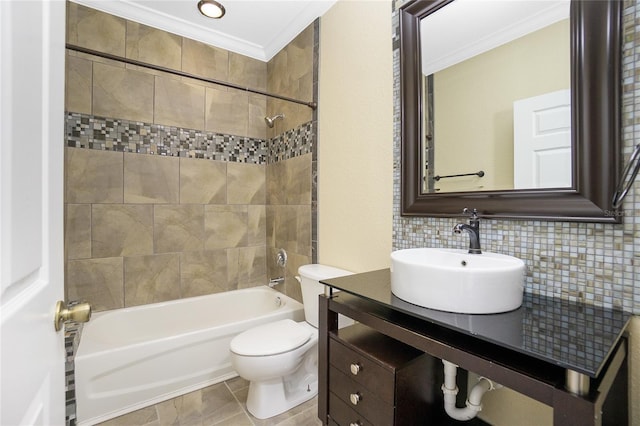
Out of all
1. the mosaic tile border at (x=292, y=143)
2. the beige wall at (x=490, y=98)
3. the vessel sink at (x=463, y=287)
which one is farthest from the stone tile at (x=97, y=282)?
the beige wall at (x=490, y=98)

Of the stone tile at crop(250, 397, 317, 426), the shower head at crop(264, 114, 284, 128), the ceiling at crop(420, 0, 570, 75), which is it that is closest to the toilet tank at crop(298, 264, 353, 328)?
the stone tile at crop(250, 397, 317, 426)

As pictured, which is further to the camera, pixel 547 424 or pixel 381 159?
pixel 381 159

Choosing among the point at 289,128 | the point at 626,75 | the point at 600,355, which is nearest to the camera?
the point at 600,355

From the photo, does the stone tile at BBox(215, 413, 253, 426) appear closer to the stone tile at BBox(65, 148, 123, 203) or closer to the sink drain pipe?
the sink drain pipe

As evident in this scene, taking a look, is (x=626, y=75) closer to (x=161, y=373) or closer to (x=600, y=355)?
(x=600, y=355)

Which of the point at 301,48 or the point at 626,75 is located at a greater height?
the point at 301,48

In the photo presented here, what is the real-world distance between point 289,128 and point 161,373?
1.94m

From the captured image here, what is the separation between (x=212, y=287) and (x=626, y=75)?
8.83ft

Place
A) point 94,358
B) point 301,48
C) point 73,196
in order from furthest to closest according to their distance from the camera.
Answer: point 301,48 → point 73,196 → point 94,358

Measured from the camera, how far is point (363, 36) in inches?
67.1

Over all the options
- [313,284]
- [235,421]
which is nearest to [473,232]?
[313,284]

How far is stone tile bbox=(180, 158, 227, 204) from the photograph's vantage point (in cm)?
241

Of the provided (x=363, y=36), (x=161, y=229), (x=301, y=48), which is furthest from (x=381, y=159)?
(x=161, y=229)

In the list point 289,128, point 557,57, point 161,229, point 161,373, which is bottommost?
point 161,373
